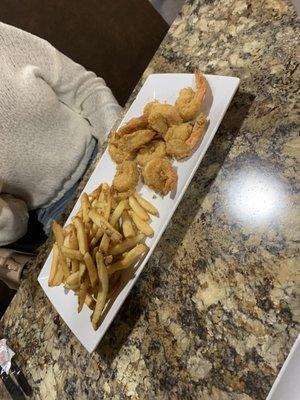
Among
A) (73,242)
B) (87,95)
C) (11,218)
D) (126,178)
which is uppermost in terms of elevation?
(87,95)

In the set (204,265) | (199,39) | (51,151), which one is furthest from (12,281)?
(199,39)

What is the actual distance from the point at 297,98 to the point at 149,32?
1.41 metres

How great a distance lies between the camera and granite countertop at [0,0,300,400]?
33.6 inches

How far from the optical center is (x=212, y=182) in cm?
105

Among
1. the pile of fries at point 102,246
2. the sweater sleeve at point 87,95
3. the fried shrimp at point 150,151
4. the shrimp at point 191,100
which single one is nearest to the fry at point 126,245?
the pile of fries at point 102,246

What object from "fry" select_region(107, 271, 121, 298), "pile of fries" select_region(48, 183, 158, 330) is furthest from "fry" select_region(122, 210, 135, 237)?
"fry" select_region(107, 271, 121, 298)

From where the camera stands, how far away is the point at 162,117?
1.09 metres

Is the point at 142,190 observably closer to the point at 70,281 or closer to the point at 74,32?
the point at 70,281

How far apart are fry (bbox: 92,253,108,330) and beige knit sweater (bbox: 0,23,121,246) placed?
0.73m

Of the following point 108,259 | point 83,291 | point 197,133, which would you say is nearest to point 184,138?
point 197,133

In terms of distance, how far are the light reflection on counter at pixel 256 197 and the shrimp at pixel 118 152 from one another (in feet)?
1.07

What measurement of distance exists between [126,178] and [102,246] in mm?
209

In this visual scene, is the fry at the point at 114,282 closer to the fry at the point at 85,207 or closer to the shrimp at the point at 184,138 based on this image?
the fry at the point at 85,207

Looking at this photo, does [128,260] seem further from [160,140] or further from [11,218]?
[11,218]
